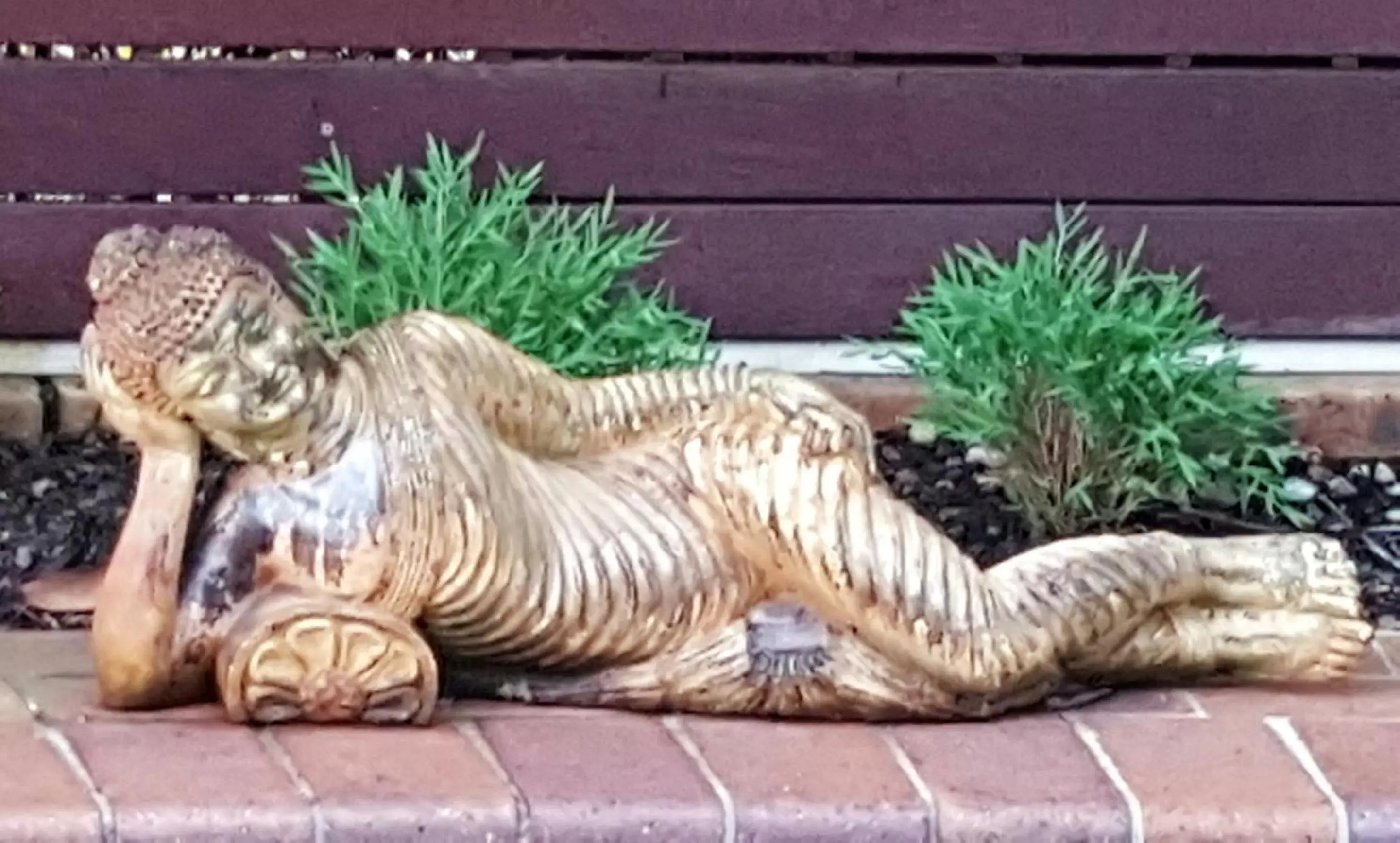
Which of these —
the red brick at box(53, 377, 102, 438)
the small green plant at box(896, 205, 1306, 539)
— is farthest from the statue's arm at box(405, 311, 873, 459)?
the red brick at box(53, 377, 102, 438)

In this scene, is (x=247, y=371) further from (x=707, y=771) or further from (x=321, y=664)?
(x=707, y=771)

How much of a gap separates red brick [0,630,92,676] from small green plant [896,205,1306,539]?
0.87 meters

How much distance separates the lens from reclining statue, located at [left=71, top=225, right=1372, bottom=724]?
1746mm

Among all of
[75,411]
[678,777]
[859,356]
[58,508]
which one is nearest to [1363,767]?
[678,777]

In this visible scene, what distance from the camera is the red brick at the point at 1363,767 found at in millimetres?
Result: 1770

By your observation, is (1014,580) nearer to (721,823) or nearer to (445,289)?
(721,823)

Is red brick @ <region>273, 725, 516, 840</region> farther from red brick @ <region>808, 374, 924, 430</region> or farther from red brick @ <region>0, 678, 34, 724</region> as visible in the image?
red brick @ <region>808, 374, 924, 430</region>

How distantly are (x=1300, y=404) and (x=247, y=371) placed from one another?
1331 mm

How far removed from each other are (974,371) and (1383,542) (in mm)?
424

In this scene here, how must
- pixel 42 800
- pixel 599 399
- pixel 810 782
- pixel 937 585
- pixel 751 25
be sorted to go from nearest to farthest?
pixel 42 800 < pixel 810 782 < pixel 937 585 < pixel 599 399 < pixel 751 25

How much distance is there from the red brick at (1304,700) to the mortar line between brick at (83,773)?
0.82 meters

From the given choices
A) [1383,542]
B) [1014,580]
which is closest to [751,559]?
[1014,580]

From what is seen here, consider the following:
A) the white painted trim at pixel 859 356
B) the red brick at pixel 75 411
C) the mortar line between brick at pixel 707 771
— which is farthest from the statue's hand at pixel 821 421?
the red brick at pixel 75 411

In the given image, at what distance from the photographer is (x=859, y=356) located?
268 cm
